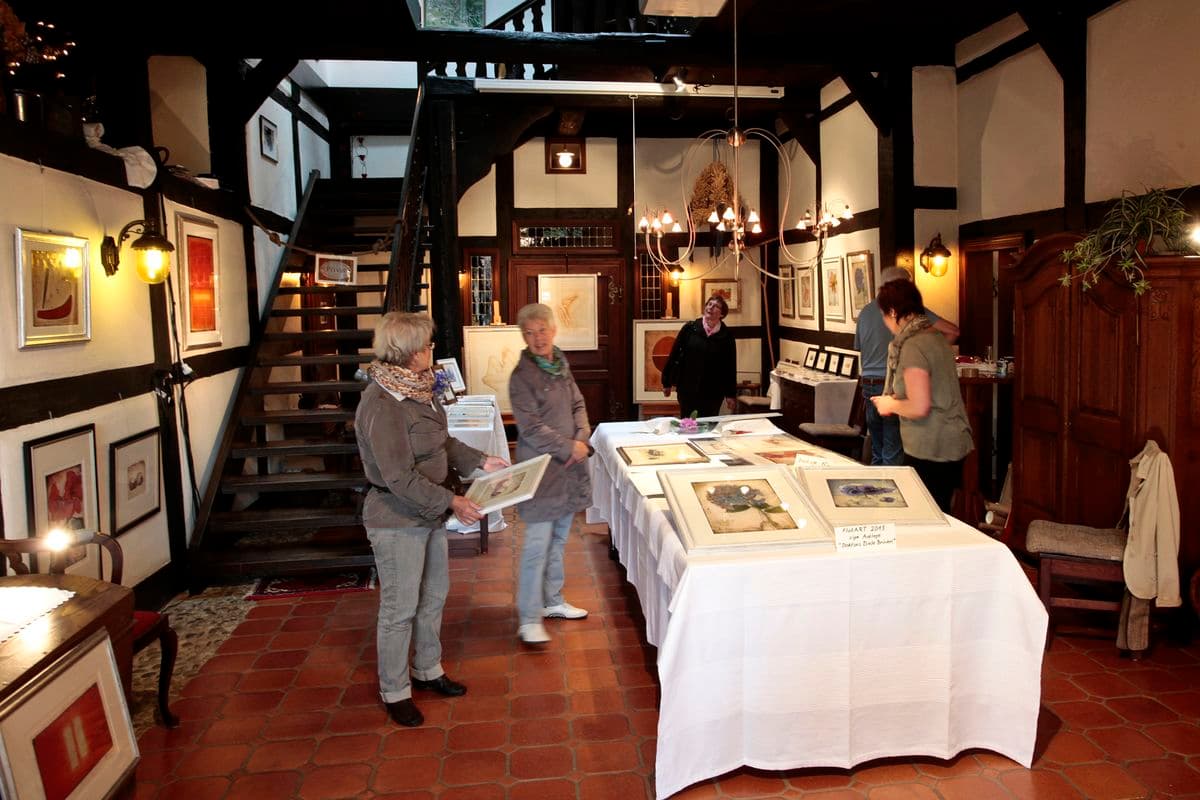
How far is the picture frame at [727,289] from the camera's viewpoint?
11664 mm

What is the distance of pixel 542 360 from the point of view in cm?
431

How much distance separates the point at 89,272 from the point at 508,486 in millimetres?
2835

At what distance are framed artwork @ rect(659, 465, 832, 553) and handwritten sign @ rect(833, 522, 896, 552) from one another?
0.08 meters

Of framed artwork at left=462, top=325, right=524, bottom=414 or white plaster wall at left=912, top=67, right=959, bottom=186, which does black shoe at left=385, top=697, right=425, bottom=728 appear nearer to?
white plaster wall at left=912, top=67, right=959, bottom=186

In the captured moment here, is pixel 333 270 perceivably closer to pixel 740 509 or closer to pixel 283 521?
pixel 283 521

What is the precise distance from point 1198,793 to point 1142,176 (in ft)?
13.3

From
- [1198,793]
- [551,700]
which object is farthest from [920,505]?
[551,700]

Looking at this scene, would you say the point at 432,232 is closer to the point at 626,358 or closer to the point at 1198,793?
the point at 626,358

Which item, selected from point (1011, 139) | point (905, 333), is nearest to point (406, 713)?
point (905, 333)

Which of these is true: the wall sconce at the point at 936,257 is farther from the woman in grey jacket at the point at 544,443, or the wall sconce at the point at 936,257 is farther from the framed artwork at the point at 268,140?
the framed artwork at the point at 268,140

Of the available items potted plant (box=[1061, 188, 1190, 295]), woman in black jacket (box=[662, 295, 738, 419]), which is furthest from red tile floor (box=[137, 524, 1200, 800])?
woman in black jacket (box=[662, 295, 738, 419])

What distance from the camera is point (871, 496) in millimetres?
3297

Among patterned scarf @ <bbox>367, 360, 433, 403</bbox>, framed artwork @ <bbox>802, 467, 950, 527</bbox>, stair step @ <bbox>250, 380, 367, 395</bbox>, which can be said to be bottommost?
framed artwork @ <bbox>802, 467, 950, 527</bbox>

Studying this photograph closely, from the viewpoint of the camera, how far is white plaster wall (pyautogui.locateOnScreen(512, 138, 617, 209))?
1129 centimetres
